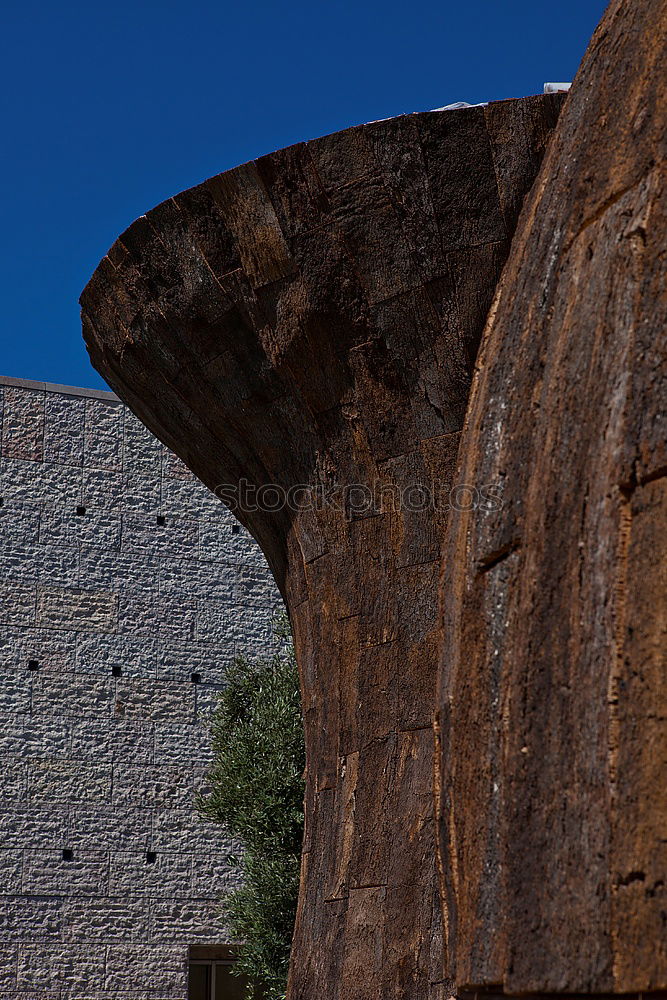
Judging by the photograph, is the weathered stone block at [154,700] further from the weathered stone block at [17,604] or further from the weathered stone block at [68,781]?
the weathered stone block at [17,604]

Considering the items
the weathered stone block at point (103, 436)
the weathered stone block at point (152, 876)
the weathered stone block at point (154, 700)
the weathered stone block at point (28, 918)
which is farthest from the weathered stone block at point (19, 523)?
the weathered stone block at point (28, 918)

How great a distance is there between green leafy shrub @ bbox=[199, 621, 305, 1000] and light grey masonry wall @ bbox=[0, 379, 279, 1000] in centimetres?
73

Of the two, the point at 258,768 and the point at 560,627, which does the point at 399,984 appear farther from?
the point at 258,768

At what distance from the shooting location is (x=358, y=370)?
4.53 m

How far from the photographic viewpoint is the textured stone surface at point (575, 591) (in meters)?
2.25

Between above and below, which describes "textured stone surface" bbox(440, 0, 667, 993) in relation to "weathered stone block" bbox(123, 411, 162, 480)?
below

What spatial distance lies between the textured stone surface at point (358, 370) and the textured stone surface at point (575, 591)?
1277mm

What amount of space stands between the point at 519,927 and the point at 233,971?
37.4ft

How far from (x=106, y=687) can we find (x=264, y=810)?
8.73 feet

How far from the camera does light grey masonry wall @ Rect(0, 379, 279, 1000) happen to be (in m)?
13.8

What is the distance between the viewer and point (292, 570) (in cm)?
497

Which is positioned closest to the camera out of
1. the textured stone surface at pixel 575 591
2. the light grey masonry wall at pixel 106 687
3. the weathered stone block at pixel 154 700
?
the textured stone surface at pixel 575 591

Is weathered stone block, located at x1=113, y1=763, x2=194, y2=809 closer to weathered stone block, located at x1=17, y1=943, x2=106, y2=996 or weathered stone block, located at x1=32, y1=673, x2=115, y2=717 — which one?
weathered stone block, located at x1=32, y1=673, x2=115, y2=717

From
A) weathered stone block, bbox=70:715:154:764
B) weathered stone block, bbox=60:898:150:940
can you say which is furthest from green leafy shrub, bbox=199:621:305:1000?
weathered stone block, bbox=60:898:150:940
